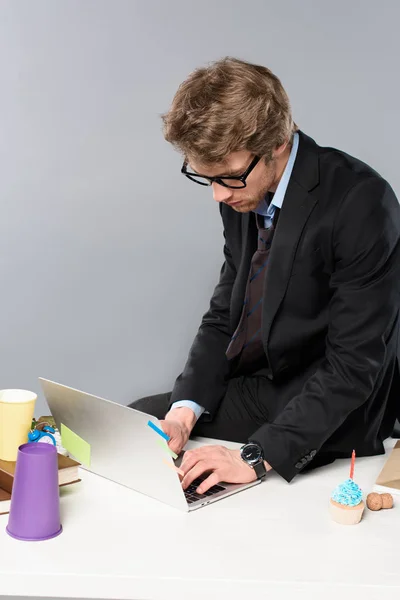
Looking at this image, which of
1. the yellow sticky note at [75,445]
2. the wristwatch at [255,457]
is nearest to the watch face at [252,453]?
the wristwatch at [255,457]

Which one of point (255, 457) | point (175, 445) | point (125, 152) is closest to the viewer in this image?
point (255, 457)

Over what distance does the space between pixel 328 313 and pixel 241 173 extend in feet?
1.40

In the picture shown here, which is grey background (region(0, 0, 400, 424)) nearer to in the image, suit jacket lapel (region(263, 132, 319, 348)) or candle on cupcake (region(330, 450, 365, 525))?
suit jacket lapel (region(263, 132, 319, 348))

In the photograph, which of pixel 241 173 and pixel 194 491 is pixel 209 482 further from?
pixel 241 173

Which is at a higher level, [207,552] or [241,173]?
[241,173]

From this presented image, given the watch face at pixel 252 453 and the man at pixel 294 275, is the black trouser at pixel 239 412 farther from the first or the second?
the watch face at pixel 252 453

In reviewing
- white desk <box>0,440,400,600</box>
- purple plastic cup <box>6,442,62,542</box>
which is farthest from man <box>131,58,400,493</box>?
purple plastic cup <box>6,442,62,542</box>

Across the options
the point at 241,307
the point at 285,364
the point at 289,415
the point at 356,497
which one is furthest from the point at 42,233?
the point at 356,497

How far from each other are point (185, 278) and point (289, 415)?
3.87ft

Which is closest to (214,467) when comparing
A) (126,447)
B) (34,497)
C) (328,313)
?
(126,447)

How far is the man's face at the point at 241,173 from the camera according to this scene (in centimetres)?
179

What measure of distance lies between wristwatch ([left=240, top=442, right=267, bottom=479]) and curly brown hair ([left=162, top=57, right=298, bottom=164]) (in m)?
0.65

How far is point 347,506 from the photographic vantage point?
4.88 ft

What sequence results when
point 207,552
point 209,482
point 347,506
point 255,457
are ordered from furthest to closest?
1. point 255,457
2. point 209,482
3. point 347,506
4. point 207,552
